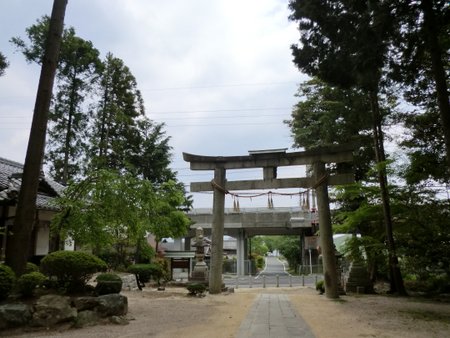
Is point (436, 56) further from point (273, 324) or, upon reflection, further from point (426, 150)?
point (273, 324)

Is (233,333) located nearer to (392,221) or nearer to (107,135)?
(392,221)

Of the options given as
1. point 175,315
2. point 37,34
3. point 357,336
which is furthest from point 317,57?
point 37,34

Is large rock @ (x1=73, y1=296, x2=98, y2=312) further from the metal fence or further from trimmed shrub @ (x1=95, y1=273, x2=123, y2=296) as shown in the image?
the metal fence

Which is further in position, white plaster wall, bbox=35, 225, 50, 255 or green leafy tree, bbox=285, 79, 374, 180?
green leafy tree, bbox=285, 79, 374, 180

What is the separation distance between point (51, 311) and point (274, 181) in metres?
9.95

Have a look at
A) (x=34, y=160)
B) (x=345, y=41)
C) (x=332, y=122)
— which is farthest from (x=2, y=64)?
(x=332, y=122)

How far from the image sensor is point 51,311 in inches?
307

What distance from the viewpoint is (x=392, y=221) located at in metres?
16.5

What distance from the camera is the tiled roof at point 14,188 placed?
1152cm

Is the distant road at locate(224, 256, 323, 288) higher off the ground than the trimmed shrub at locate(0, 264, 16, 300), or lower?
lower

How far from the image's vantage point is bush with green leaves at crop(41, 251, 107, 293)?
9344mm

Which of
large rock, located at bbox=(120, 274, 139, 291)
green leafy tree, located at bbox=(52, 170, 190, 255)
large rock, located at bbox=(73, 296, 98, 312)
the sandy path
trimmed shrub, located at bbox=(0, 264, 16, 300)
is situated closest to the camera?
the sandy path

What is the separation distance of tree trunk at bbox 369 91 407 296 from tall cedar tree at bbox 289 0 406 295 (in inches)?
204

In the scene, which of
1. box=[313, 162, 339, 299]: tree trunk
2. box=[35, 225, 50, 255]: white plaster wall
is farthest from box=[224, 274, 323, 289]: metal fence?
box=[35, 225, 50, 255]: white plaster wall
